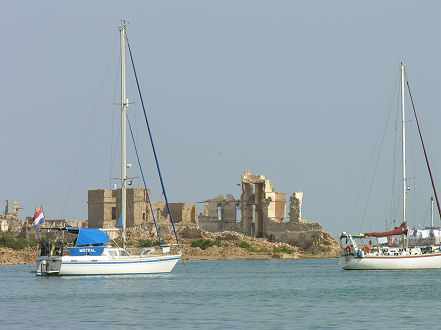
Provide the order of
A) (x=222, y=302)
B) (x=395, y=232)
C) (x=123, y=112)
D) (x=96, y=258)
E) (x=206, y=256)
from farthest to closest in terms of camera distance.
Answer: (x=206, y=256) → (x=395, y=232) → (x=123, y=112) → (x=96, y=258) → (x=222, y=302)

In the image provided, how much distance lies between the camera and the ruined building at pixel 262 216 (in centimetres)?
8410

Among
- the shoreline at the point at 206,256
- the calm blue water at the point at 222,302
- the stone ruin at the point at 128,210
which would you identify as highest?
the stone ruin at the point at 128,210

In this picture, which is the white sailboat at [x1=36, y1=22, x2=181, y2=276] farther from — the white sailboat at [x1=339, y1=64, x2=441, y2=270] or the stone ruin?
the stone ruin

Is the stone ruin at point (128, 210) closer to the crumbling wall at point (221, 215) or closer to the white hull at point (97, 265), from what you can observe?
the crumbling wall at point (221, 215)

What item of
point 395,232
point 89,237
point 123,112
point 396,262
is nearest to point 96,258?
point 89,237

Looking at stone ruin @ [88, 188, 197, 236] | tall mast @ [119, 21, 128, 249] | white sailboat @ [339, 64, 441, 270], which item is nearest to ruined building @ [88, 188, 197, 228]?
stone ruin @ [88, 188, 197, 236]

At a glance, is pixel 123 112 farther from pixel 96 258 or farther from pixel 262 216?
pixel 262 216

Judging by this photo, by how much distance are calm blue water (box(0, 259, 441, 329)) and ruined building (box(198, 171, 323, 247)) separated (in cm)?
3894

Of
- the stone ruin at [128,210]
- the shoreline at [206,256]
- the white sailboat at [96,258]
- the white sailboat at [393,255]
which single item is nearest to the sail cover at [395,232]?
the white sailboat at [393,255]

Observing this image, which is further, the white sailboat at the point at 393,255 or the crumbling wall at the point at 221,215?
the crumbling wall at the point at 221,215

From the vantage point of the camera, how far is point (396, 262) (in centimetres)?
4841

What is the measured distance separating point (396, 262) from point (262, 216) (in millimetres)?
43126

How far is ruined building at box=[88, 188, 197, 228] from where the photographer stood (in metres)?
92.3

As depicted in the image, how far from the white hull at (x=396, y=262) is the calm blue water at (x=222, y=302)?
338cm
